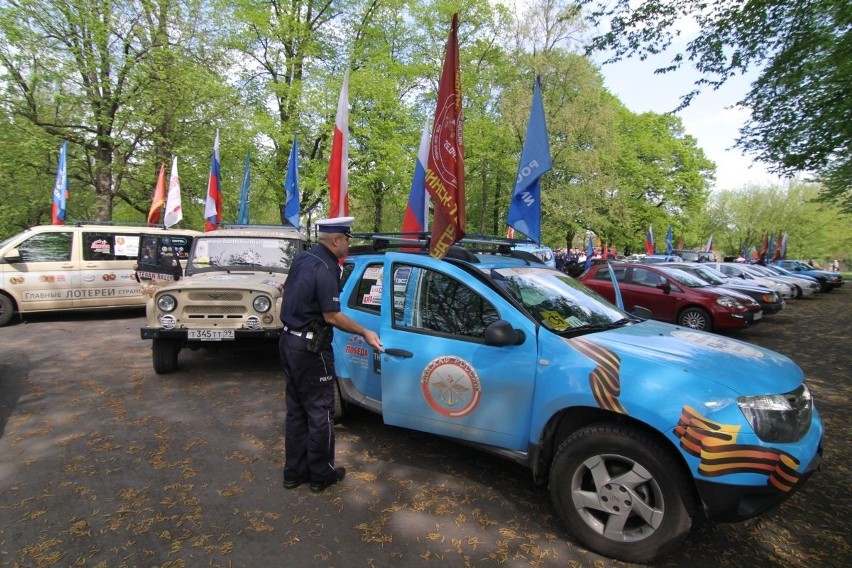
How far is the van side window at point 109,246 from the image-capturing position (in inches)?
396

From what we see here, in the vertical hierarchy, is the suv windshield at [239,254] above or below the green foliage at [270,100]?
below

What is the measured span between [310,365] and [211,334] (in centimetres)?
321

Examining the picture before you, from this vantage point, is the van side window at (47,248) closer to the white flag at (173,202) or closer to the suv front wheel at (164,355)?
the white flag at (173,202)

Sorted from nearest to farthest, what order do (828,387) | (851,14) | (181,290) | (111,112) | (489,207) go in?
(181,290)
(828,387)
(851,14)
(111,112)
(489,207)

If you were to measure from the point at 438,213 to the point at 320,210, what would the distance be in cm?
2058

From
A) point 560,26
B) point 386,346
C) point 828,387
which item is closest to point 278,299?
point 386,346

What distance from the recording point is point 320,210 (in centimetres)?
Answer: 2317

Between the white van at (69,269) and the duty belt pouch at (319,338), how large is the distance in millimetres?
7911

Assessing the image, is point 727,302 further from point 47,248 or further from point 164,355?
point 47,248

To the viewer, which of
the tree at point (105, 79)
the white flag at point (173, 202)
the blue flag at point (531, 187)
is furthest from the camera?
the tree at point (105, 79)

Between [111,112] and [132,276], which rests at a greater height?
[111,112]

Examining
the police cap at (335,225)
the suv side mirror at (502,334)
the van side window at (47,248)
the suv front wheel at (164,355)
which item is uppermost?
the police cap at (335,225)

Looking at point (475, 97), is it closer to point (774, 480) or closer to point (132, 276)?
Result: point (132, 276)

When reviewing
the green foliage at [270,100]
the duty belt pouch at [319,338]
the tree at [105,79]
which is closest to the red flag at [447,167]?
the duty belt pouch at [319,338]
